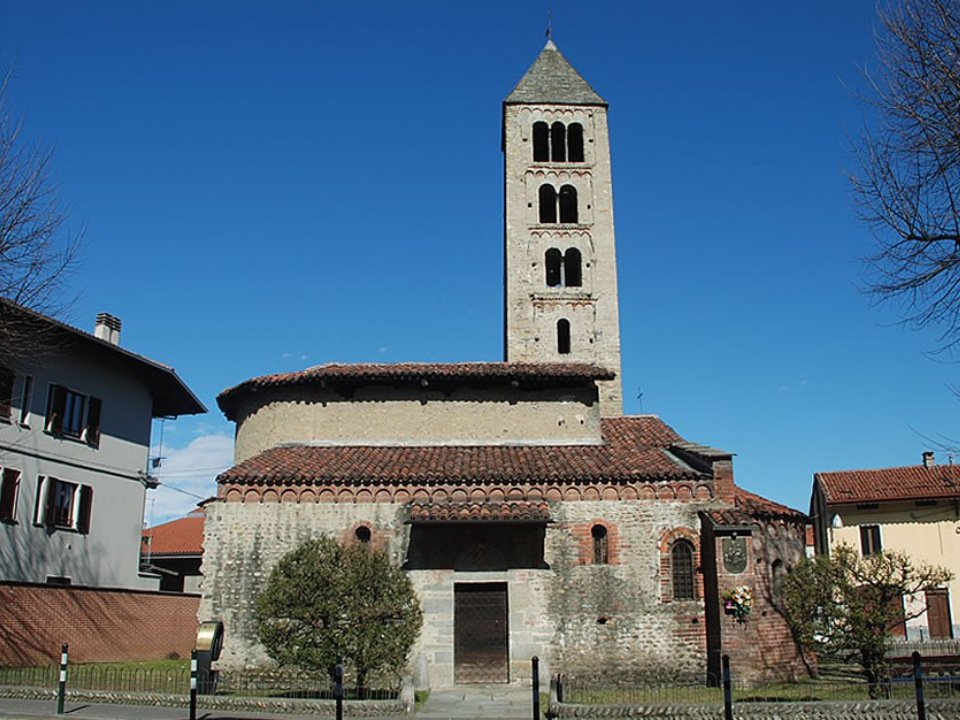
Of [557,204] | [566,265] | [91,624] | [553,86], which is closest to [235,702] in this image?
[91,624]

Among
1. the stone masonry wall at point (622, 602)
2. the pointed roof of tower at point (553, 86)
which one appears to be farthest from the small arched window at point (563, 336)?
the stone masonry wall at point (622, 602)

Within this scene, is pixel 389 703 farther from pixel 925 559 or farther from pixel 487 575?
pixel 925 559

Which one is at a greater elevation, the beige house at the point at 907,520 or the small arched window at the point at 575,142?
the small arched window at the point at 575,142

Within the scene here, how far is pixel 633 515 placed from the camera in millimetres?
20188

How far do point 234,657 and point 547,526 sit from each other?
7993mm

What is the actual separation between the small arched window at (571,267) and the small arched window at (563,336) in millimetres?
1722

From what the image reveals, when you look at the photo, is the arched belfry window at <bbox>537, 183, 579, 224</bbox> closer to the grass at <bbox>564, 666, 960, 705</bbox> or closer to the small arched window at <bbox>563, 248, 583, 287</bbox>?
the small arched window at <bbox>563, 248, 583, 287</bbox>

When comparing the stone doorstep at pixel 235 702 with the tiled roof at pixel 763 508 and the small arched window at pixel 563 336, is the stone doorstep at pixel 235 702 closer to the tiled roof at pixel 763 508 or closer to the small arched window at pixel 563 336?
the tiled roof at pixel 763 508

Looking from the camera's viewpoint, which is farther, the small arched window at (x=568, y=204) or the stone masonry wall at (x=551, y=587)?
the small arched window at (x=568, y=204)

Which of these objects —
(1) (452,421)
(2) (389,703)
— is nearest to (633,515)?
(1) (452,421)

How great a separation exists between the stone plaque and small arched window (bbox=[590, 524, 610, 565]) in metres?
2.77

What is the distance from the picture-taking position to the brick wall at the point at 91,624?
19250 millimetres

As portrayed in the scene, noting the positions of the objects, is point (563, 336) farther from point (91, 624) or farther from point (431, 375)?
point (91, 624)

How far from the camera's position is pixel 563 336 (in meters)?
31.1
